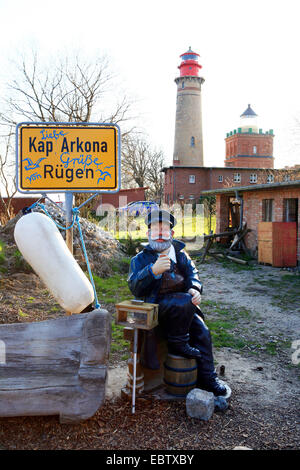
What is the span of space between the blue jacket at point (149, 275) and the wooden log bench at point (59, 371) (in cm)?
61

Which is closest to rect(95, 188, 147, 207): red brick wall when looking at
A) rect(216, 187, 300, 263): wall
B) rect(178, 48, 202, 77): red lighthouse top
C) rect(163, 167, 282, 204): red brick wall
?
rect(163, 167, 282, 204): red brick wall

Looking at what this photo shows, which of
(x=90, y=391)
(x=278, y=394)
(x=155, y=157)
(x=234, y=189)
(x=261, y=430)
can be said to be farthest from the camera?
(x=155, y=157)

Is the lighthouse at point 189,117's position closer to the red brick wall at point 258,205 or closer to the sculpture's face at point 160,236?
the red brick wall at point 258,205

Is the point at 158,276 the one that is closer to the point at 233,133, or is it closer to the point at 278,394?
the point at 278,394

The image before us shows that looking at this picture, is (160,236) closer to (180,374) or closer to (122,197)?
(180,374)

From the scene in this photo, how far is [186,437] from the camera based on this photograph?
2928mm

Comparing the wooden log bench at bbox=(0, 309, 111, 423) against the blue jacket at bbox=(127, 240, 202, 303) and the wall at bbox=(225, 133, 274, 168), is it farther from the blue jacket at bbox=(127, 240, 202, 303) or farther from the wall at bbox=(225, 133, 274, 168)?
the wall at bbox=(225, 133, 274, 168)

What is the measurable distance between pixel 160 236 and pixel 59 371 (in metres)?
1.42

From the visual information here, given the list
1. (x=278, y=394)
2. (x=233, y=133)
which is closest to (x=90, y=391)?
(x=278, y=394)

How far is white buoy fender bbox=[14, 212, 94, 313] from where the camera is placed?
300cm

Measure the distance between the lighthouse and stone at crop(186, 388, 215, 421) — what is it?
Result: 117 feet

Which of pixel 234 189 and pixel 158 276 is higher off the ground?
pixel 234 189

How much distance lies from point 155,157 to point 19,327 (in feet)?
130

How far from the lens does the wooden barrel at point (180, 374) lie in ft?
11.1
